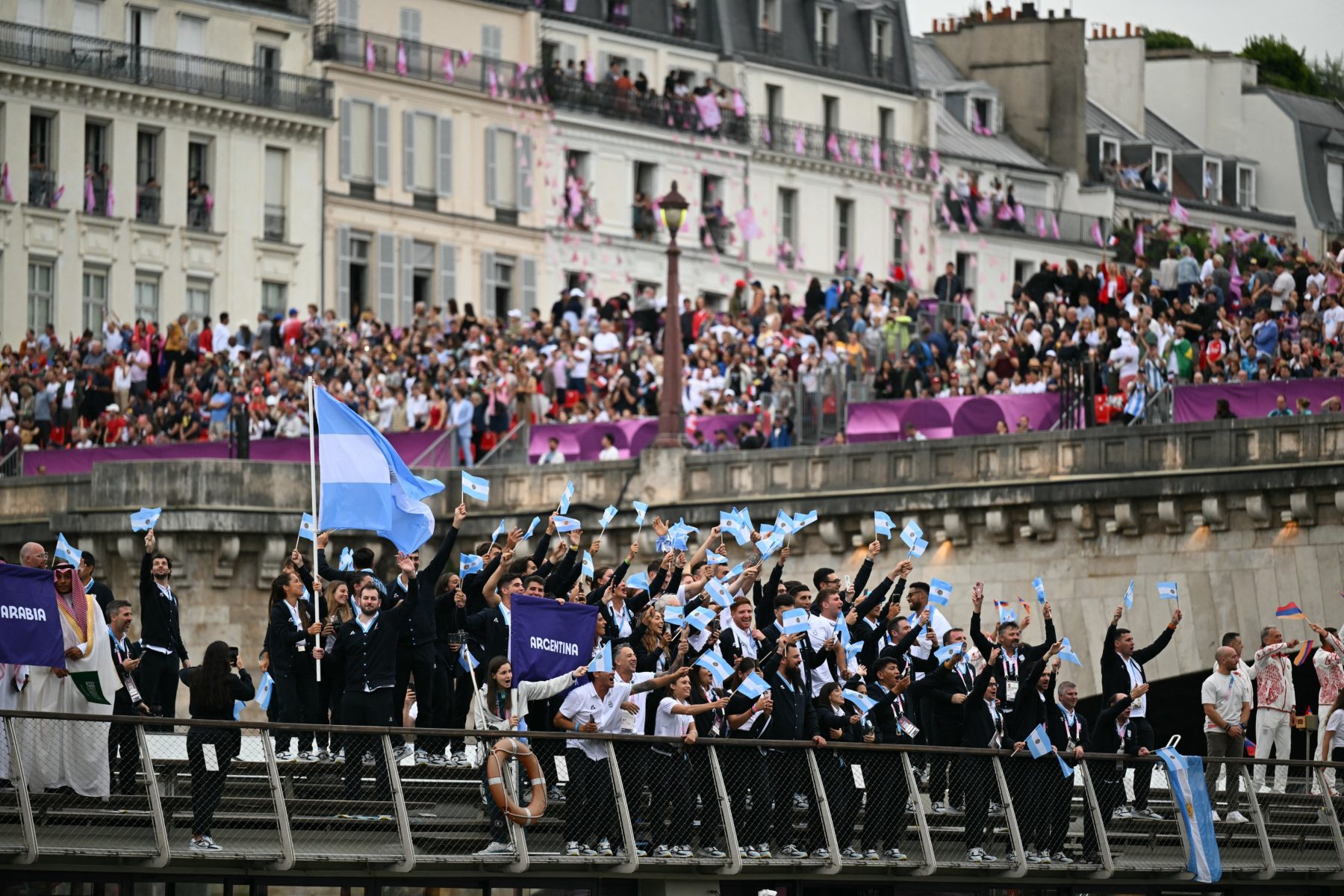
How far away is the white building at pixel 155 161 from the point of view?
59.8m

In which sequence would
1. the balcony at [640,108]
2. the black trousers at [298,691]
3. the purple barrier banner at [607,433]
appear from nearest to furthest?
the black trousers at [298,691]
the purple barrier banner at [607,433]
the balcony at [640,108]

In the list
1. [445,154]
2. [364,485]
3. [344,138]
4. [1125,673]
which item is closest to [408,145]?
[445,154]

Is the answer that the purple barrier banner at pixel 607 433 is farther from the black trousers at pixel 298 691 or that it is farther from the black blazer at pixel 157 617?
the black blazer at pixel 157 617

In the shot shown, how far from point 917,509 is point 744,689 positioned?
16.8 meters

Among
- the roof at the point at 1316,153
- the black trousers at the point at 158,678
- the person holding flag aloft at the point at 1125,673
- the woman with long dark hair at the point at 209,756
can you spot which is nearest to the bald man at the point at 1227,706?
the person holding flag aloft at the point at 1125,673

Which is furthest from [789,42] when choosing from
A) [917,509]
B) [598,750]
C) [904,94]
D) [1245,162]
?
[598,750]

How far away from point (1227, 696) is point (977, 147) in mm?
45792

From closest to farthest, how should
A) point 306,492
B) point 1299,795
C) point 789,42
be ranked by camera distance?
point 1299,795, point 306,492, point 789,42

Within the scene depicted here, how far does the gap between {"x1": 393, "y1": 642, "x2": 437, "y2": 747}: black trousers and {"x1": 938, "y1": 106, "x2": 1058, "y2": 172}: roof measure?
160ft

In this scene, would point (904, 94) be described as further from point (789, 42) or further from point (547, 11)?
point (547, 11)

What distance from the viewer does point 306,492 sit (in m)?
47.2

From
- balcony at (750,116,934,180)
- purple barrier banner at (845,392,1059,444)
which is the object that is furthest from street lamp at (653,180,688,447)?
balcony at (750,116,934,180)

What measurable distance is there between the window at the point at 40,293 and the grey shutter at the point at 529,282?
10.5 metres

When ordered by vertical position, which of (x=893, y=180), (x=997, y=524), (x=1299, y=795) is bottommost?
(x=1299, y=795)
